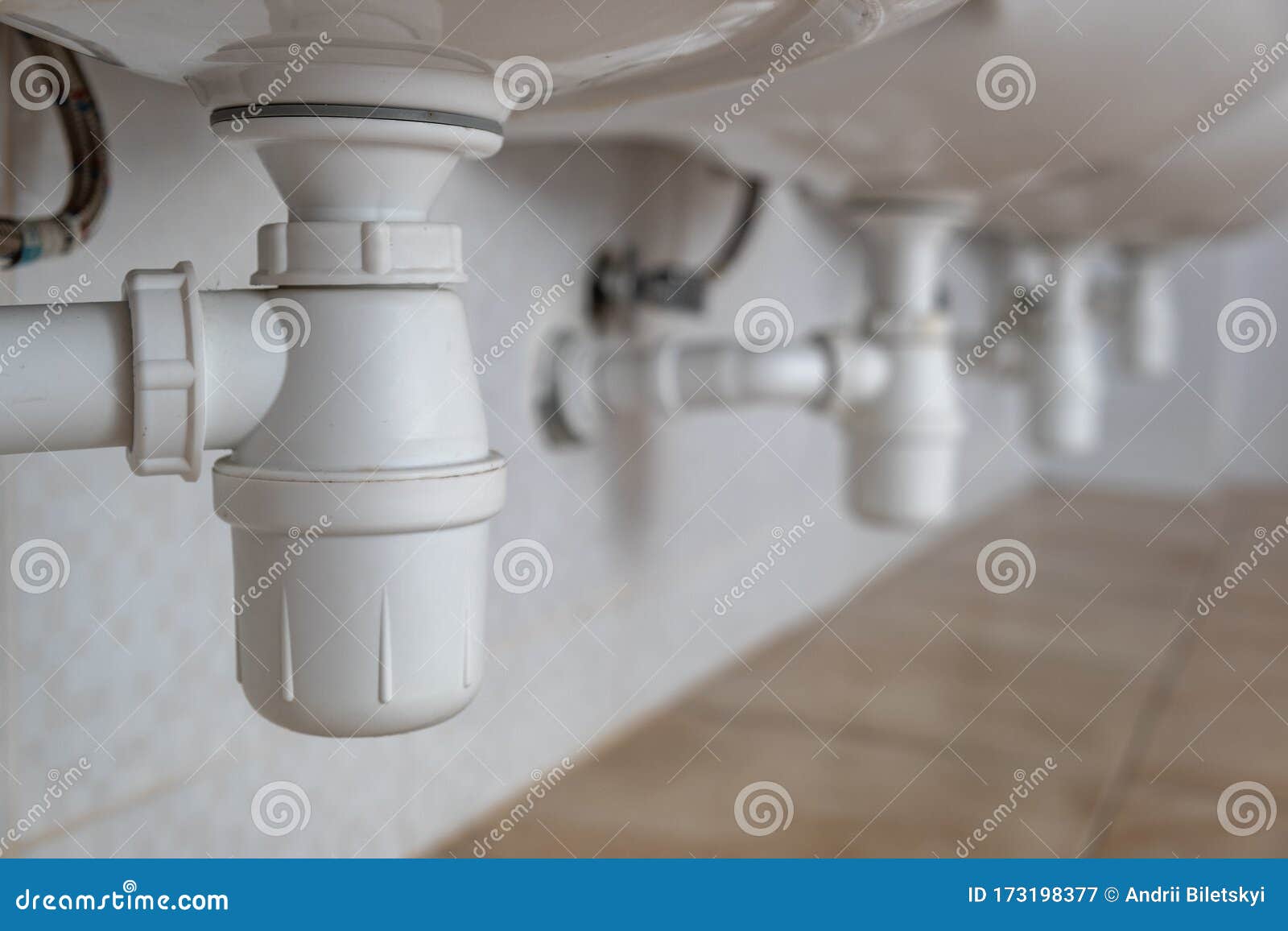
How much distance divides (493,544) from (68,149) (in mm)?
415

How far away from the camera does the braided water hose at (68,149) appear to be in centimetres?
51

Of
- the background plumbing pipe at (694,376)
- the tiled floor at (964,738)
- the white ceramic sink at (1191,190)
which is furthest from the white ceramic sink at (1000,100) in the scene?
the tiled floor at (964,738)

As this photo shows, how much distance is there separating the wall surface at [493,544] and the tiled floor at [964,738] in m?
0.06

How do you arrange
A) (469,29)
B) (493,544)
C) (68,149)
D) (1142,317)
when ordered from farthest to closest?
1. (1142,317)
2. (493,544)
3. (68,149)
4. (469,29)

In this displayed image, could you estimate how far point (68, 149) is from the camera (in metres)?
0.53

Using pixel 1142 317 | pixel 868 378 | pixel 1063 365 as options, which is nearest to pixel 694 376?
pixel 868 378

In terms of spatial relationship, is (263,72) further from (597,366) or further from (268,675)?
(597,366)

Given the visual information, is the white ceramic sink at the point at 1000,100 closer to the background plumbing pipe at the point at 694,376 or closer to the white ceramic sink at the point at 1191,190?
the white ceramic sink at the point at 1191,190

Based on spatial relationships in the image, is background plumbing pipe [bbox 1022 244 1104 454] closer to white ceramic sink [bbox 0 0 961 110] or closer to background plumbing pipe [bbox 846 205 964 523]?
background plumbing pipe [bbox 846 205 964 523]

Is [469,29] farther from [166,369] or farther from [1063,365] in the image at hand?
[1063,365]

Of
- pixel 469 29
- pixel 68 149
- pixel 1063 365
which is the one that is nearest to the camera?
pixel 469 29

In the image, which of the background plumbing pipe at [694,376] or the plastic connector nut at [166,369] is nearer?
the plastic connector nut at [166,369]

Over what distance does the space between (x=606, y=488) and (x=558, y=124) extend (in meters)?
0.40
